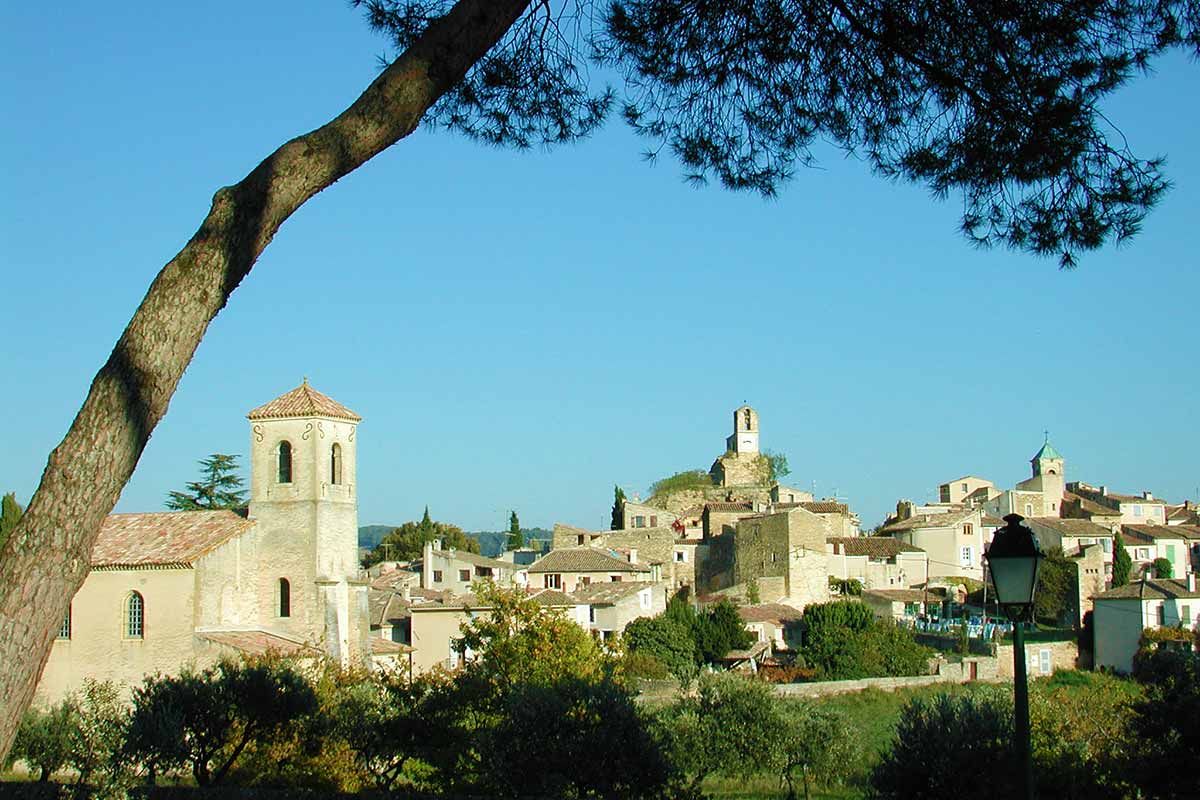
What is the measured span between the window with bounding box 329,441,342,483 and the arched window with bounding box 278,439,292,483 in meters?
1.07

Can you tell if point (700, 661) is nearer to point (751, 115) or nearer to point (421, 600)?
point (421, 600)

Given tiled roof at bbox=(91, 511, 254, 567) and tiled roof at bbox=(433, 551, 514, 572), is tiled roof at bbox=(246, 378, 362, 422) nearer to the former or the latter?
tiled roof at bbox=(91, 511, 254, 567)

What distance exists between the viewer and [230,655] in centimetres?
2997

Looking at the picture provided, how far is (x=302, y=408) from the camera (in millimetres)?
34000

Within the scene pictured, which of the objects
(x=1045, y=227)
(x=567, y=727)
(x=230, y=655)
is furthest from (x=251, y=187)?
(x=230, y=655)

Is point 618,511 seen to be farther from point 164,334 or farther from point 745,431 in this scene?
point 164,334

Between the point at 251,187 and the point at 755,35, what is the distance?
509 cm

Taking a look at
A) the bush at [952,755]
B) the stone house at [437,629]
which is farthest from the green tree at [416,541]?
the bush at [952,755]

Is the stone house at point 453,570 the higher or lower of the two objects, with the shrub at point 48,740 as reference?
higher

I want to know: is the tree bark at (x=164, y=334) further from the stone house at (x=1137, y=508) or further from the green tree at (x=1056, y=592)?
the stone house at (x=1137, y=508)

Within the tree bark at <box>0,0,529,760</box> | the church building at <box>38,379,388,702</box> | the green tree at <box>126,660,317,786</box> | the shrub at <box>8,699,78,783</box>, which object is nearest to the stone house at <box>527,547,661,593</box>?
the church building at <box>38,379,388,702</box>

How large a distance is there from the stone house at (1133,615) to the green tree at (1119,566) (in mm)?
6838

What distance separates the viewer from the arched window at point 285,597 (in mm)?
33156

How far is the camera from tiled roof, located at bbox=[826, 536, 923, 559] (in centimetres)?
6438
